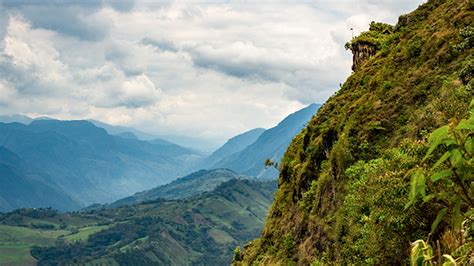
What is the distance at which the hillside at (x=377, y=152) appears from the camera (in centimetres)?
1858

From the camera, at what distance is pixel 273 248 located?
2108 inches

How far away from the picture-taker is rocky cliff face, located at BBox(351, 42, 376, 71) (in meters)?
66.2

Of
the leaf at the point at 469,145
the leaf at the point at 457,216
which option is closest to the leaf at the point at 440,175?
the leaf at the point at 469,145

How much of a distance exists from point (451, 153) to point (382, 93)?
133ft

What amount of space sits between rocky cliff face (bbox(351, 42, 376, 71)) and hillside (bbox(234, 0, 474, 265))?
0.49ft

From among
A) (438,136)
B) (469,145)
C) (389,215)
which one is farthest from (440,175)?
(389,215)

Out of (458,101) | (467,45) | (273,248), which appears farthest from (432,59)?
(273,248)

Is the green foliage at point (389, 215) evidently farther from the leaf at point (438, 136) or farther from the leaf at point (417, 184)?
the leaf at point (438, 136)

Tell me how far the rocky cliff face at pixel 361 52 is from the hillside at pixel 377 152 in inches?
5.9

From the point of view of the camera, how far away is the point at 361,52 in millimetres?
67812

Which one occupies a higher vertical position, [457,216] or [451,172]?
[451,172]

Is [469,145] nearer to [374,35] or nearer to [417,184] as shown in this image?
[417,184]

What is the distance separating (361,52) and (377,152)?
3213cm

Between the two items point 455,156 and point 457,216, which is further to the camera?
point 457,216
